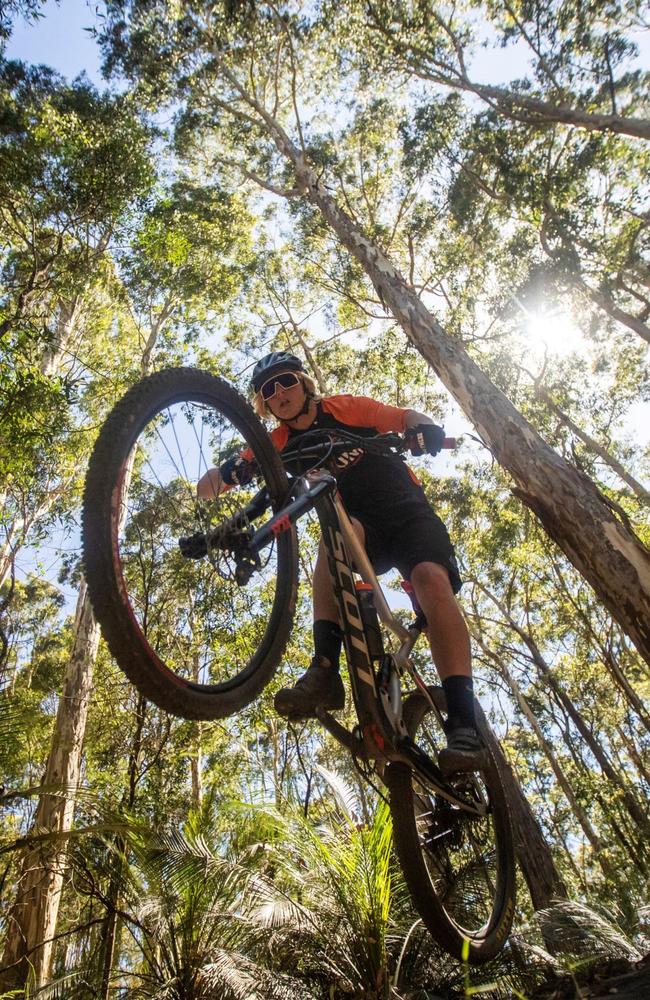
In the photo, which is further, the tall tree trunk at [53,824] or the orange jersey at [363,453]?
the tall tree trunk at [53,824]

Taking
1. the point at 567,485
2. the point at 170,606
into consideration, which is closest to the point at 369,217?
the point at 170,606

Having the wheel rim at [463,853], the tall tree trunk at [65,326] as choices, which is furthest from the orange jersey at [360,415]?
the tall tree trunk at [65,326]

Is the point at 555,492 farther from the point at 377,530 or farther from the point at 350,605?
the point at 350,605

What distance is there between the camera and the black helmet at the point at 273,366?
273cm

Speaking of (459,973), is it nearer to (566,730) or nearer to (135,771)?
(135,771)

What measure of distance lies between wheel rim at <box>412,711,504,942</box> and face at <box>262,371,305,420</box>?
1.68m

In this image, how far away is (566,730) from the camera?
16.3 metres

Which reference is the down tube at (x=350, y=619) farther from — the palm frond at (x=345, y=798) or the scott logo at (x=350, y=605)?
the palm frond at (x=345, y=798)

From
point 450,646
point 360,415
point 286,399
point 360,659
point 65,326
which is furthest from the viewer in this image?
point 65,326

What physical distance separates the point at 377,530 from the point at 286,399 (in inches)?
32.1

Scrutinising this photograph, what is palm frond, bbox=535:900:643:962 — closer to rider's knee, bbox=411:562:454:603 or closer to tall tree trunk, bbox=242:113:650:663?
tall tree trunk, bbox=242:113:650:663

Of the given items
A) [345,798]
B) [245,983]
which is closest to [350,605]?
[245,983]

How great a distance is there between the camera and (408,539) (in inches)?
111

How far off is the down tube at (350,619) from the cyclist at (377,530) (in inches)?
5.2
